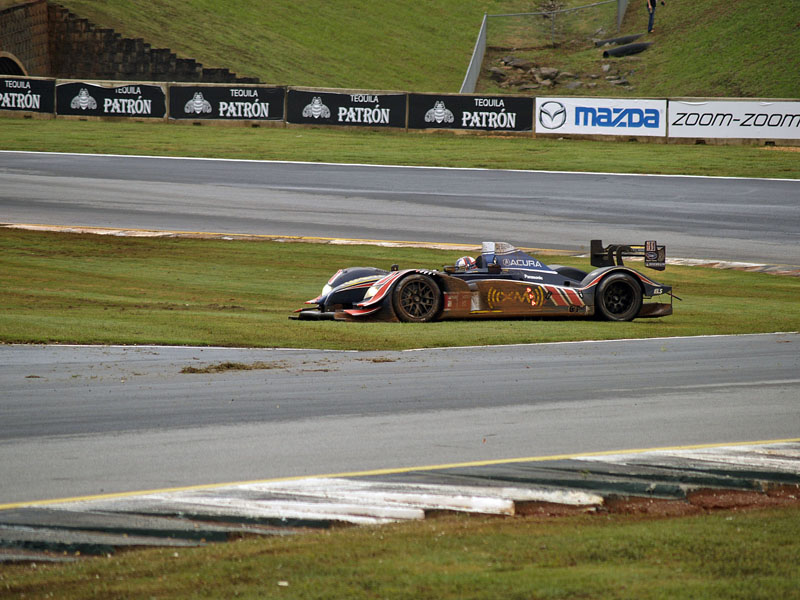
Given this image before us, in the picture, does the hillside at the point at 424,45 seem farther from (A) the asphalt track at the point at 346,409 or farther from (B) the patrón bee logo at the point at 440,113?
(A) the asphalt track at the point at 346,409

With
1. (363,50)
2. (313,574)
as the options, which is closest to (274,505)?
(313,574)

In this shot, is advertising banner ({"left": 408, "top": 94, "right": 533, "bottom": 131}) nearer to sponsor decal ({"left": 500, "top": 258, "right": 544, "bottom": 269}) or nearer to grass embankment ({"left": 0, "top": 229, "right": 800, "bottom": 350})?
grass embankment ({"left": 0, "top": 229, "right": 800, "bottom": 350})

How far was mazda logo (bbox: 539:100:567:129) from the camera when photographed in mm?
39750

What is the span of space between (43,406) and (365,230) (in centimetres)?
1746

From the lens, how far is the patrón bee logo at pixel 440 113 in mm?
40594

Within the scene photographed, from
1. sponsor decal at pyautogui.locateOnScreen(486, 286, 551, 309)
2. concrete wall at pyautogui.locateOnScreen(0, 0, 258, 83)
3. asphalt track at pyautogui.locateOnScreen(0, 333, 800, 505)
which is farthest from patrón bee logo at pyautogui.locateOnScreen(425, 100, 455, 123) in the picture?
asphalt track at pyautogui.locateOnScreen(0, 333, 800, 505)

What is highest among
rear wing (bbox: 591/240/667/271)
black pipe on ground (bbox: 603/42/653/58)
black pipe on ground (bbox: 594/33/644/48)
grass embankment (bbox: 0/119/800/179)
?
black pipe on ground (bbox: 594/33/644/48)

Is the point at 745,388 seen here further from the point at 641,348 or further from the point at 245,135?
the point at 245,135

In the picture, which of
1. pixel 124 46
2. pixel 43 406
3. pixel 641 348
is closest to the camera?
pixel 43 406

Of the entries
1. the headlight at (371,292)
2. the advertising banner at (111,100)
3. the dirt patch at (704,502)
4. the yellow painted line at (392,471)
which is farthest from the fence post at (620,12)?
the dirt patch at (704,502)

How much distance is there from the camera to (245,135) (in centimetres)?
4022

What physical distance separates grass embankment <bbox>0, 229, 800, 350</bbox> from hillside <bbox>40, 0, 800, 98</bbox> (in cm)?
3014

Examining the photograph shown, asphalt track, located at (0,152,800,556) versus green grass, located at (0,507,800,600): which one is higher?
asphalt track, located at (0,152,800,556)

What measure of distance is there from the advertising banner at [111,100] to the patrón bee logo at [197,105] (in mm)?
978
